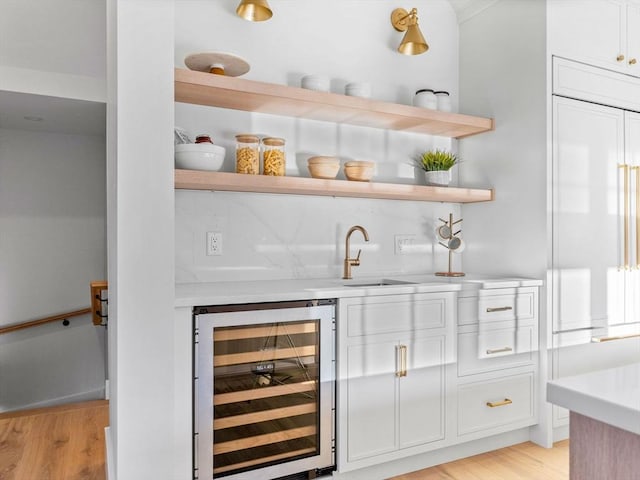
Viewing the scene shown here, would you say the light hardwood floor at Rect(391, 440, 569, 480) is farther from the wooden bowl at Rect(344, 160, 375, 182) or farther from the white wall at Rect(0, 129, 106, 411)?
the white wall at Rect(0, 129, 106, 411)

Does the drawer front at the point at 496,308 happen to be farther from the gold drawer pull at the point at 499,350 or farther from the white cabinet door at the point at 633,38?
the white cabinet door at the point at 633,38

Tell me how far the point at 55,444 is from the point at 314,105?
2.42 m

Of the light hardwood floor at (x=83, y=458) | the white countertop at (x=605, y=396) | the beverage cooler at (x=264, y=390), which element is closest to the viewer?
the white countertop at (x=605, y=396)

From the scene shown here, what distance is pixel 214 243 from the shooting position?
2402mm

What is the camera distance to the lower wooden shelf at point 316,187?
2.12 m

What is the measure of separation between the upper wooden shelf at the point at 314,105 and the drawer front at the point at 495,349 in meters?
1.24

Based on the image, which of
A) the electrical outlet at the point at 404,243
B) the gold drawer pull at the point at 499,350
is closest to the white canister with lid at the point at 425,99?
the electrical outlet at the point at 404,243

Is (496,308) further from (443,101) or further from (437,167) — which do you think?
(443,101)

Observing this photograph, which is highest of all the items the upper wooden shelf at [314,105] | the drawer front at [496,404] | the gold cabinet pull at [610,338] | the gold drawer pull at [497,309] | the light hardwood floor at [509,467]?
the upper wooden shelf at [314,105]

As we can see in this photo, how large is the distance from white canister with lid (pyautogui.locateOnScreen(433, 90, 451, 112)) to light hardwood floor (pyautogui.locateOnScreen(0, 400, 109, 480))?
276cm

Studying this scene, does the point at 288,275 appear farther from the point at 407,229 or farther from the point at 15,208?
the point at 15,208

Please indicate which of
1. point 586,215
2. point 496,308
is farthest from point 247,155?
point 586,215

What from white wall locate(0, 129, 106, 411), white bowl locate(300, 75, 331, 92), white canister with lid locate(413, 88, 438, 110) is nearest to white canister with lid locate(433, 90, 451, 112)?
white canister with lid locate(413, 88, 438, 110)

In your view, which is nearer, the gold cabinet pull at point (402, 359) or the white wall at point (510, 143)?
the gold cabinet pull at point (402, 359)
